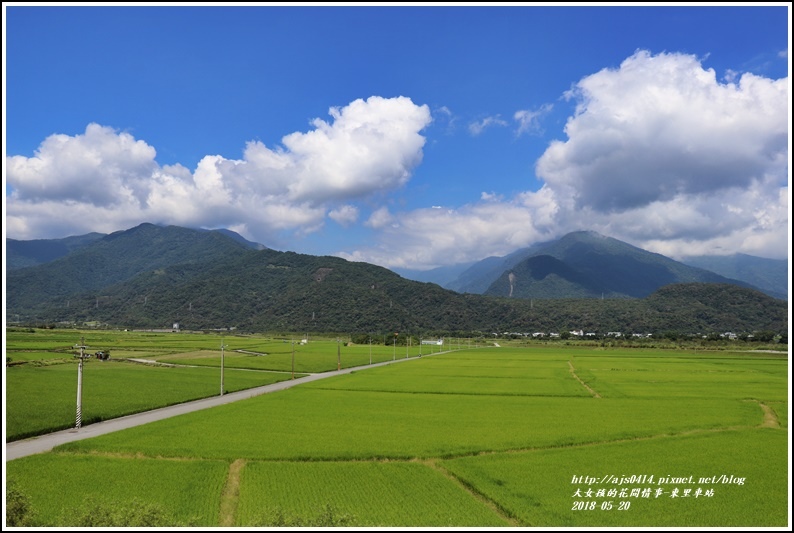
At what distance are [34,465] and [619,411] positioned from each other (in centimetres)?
3203

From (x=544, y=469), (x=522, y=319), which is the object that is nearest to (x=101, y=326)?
(x=522, y=319)

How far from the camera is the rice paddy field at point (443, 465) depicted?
49.9 feet

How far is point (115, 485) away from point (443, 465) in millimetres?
11991

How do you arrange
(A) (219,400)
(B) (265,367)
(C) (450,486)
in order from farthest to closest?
(B) (265,367) < (A) (219,400) < (C) (450,486)

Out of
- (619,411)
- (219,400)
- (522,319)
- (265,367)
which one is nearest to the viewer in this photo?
(619,411)

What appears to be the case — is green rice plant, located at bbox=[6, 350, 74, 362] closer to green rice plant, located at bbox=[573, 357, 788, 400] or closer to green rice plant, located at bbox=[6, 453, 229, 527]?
green rice plant, located at bbox=[6, 453, 229, 527]

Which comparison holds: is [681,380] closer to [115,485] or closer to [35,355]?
[115,485]

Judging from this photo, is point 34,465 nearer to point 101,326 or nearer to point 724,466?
point 724,466

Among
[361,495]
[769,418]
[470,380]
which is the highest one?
[361,495]

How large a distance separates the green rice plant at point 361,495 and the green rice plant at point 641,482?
1231 millimetres

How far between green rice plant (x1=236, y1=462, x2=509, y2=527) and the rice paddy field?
73mm

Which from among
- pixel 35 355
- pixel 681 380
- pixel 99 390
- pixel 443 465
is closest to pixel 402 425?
pixel 443 465

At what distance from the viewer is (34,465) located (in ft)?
65.5

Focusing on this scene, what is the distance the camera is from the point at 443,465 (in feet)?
68.3
